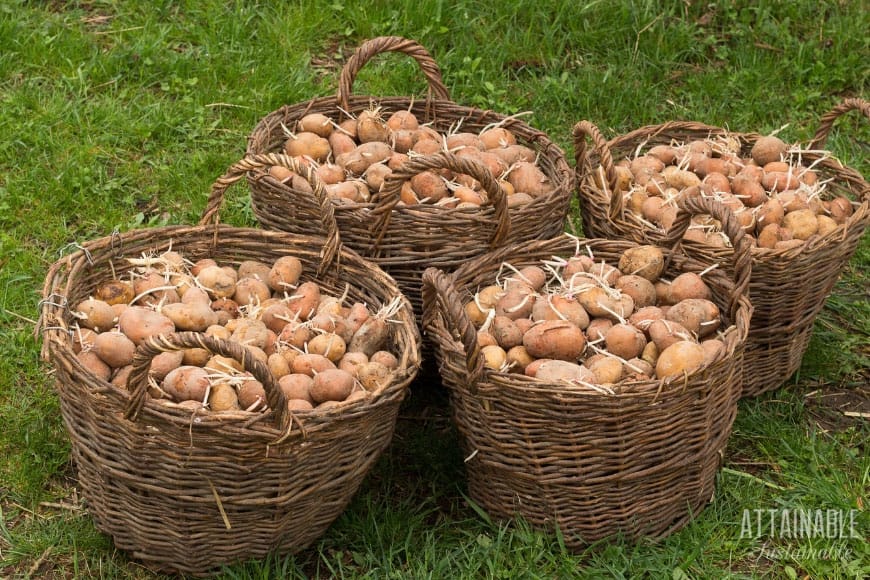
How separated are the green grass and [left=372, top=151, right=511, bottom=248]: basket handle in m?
0.70

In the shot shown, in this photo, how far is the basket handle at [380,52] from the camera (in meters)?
3.73

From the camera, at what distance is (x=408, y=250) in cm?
325

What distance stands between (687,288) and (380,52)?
142 cm

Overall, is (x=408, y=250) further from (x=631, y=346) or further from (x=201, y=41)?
(x=201, y=41)

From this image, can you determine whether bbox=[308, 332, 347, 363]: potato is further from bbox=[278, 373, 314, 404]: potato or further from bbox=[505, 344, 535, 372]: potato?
bbox=[505, 344, 535, 372]: potato

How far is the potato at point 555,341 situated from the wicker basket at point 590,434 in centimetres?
21

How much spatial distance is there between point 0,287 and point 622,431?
2299 millimetres

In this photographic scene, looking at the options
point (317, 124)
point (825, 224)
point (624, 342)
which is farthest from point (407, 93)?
point (624, 342)

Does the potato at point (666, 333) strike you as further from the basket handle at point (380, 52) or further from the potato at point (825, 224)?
the basket handle at point (380, 52)

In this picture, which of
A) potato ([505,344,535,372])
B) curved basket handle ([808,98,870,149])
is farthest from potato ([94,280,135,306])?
curved basket handle ([808,98,870,149])

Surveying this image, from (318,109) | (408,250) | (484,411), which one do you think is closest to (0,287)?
(318,109)

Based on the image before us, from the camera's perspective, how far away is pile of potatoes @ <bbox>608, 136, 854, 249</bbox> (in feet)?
11.3

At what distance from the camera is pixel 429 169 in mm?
3057

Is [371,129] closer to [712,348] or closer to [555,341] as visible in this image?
[555,341]
